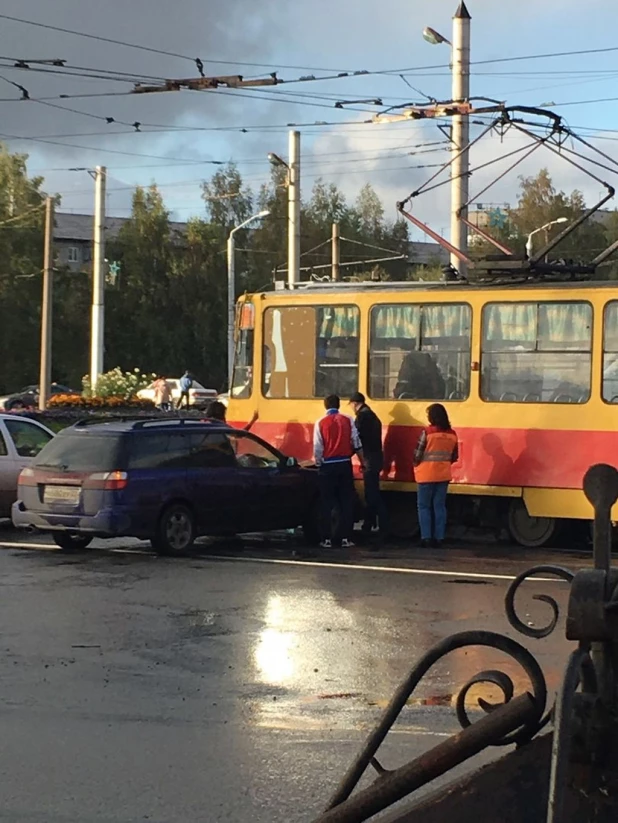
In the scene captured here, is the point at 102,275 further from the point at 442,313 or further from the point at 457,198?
the point at 442,313

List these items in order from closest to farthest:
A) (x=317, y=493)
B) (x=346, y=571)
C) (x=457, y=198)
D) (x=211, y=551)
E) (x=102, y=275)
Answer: (x=346, y=571)
(x=211, y=551)
(x=317, y=493)
(x=457, y=198)
(x=102, y=275)

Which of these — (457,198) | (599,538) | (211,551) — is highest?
(457,198)

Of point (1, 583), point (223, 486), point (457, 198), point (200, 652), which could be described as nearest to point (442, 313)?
point (223, 486)

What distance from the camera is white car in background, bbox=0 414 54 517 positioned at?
17375mm

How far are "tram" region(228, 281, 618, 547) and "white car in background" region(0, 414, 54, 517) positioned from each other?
9.89ft

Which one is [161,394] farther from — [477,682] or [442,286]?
[477,682]

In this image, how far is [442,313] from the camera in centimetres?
1625

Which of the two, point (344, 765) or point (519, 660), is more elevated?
point (519, 660)

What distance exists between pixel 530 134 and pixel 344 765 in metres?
12.2

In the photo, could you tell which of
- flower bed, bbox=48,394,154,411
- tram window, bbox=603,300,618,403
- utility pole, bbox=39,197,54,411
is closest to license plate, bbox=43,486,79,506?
tram window, bbox=603,300,618,403

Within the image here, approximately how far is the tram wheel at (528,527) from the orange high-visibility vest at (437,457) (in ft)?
3.29

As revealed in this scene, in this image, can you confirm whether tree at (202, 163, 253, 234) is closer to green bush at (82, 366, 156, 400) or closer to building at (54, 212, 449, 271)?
building at (54, 212, 449, 271)

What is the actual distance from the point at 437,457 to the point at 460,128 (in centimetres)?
813

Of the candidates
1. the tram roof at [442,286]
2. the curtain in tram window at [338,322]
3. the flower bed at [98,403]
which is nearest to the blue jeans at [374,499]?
the curtain in tram window at [338,322]
